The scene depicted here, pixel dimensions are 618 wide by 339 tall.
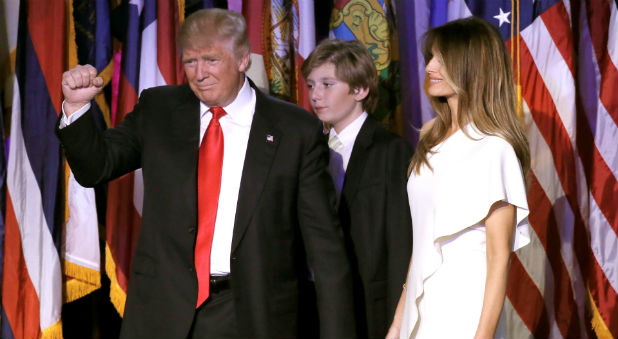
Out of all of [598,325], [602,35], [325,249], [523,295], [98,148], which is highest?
[602,35]

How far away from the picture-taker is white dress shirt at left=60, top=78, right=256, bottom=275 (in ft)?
7.11

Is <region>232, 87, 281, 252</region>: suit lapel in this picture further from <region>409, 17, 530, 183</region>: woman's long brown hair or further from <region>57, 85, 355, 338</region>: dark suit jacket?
<region>409, 17, 530, 183</region>: woman's long brown hair

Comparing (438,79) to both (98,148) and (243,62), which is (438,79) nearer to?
(243,62)

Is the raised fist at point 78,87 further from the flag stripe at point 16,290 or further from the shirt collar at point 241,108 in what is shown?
the flag stripe at point 16,290

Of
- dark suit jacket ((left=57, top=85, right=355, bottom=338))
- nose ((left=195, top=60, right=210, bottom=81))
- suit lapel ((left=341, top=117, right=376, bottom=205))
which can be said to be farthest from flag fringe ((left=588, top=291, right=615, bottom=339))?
nose ((left=195, top=60, right=210, bottom=81))

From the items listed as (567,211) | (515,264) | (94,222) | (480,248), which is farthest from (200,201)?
(567,211)

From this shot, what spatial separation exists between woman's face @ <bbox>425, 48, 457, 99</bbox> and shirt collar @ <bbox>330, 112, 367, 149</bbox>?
739 mm

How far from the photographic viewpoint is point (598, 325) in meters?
3.44

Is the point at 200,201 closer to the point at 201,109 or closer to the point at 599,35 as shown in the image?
the point at 201,109

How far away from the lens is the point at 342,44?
300cm

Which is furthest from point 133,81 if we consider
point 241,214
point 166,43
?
point 241,214

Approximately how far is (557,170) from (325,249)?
5.61 ft

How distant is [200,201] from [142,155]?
0.80 feet

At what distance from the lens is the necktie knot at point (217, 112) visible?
2258 mm
